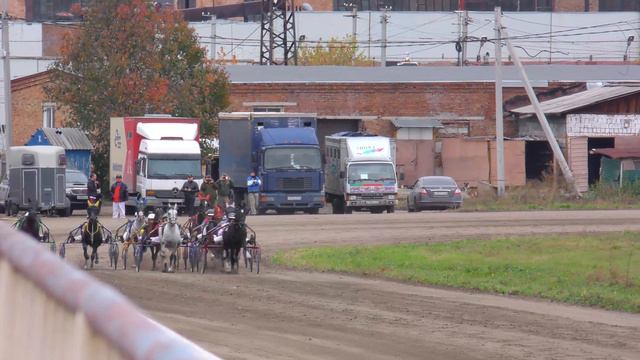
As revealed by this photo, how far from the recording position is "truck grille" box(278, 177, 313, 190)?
43.7 meters

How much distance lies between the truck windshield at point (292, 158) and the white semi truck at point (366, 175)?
7.73ft

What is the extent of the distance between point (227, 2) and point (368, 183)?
61481 mm

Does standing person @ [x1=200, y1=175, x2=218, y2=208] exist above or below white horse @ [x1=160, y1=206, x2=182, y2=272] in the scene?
above

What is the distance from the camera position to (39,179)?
41656mm

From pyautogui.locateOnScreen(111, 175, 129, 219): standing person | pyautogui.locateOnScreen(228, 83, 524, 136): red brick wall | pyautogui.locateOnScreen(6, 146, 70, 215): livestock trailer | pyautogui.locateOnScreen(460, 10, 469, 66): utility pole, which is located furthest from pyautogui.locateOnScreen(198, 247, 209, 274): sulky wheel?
pyautogui.locateOnScreen(460, 10, 469, 66): utility pole

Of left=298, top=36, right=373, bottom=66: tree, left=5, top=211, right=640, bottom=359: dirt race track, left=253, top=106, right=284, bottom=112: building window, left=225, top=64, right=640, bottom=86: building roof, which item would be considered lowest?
left=5, top=211, right=640, bottom=359: dirt race track

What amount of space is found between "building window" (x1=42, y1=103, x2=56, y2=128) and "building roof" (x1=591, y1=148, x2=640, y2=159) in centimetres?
2745

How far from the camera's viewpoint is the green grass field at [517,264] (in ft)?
68.5

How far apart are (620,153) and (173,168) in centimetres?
2165

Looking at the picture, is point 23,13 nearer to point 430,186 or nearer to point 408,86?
point 408,86

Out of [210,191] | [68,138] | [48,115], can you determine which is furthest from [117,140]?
[48,115]

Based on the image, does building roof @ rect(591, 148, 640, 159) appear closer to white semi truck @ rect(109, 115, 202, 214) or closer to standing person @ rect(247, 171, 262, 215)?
standing person @ rect(247, 171, 262, 215)

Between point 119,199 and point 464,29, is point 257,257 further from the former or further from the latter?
point 464,29

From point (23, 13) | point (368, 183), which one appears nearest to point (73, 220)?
point (368, 183)
